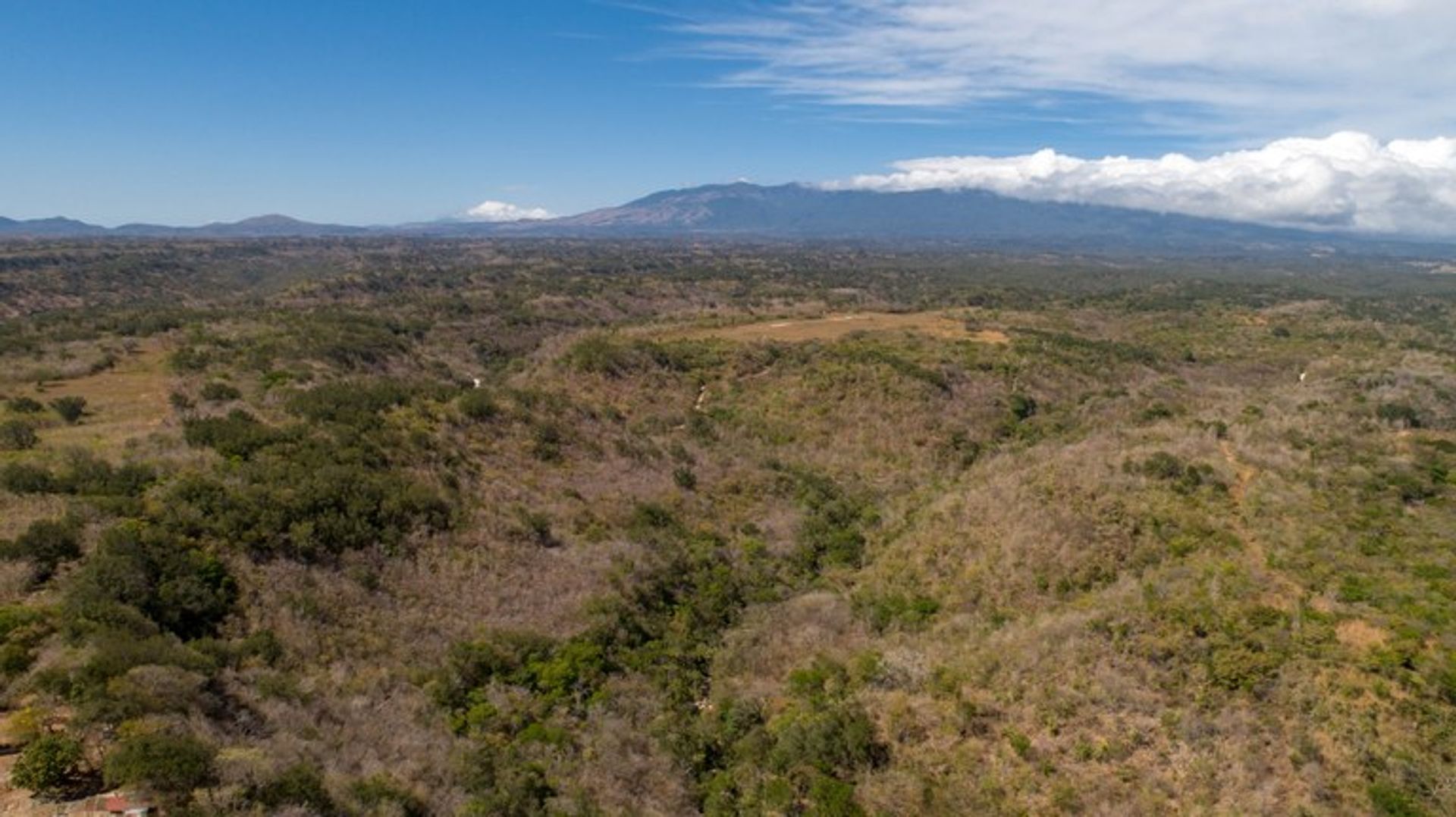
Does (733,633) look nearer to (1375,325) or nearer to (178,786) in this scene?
(178,786)

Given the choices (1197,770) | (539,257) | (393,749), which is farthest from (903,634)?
(539,257)

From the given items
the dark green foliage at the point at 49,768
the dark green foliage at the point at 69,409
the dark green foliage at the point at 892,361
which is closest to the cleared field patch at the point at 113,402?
the dark green foliage at the point at 69,409

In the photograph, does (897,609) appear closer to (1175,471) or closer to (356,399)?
(1175,471)

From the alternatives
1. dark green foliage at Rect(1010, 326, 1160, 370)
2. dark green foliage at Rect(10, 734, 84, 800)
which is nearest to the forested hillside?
dark green foliage at Rect(10, 734, 84, 800)

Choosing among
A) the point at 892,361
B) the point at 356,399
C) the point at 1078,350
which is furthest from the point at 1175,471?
the point at 1078,350

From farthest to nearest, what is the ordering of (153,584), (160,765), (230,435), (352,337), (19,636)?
(352,337) < (230,435) < (153,584) < (19,636) < (160,765)

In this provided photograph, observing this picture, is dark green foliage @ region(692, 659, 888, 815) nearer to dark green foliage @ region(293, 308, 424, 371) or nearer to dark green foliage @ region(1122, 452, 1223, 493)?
dark green foliage @ region(1122, 452, 1223, 493)

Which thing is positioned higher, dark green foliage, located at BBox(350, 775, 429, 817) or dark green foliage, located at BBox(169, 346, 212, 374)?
dark green foliage, located at BBox(169, 346, 212, 374)
